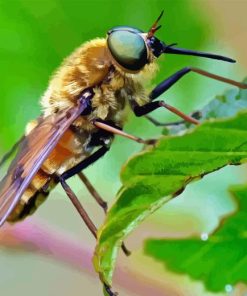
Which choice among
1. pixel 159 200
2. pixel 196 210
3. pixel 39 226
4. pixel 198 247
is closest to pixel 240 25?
pixel 196 210

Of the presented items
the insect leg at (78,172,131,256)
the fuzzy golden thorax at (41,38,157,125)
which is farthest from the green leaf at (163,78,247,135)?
the insect leg at (78,172,131,256)

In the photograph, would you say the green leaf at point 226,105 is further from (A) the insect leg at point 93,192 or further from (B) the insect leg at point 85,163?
(A) the insect leg at point 93,192

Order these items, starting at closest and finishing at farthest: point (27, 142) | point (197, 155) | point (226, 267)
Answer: point (197, 155) < point (226, 267) < point (27, 142)

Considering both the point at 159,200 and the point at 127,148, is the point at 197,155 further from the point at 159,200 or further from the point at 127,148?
the point at 127,148

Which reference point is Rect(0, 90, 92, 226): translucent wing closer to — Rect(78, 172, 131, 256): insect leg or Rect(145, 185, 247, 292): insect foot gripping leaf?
Rect(78, 172, 131, 256): insect leg

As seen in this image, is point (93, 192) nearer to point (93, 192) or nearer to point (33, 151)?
point (93, 192)
